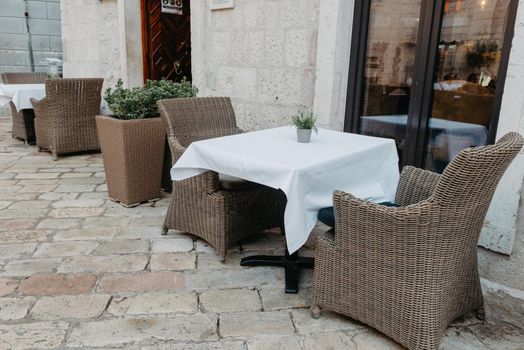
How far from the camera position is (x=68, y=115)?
5109 millimetres

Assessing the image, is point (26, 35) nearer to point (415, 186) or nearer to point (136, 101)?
point (136, 101)

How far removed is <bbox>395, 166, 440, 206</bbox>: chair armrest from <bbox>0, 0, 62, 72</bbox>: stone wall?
865cm

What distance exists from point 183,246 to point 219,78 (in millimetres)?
2068

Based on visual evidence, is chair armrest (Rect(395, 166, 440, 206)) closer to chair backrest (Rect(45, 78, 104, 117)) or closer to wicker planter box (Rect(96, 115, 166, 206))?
wicker planter box (Rect(96, 115, 166, 206))

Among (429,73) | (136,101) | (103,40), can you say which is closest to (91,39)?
(103,40)

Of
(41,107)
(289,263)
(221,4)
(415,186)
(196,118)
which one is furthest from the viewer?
(41,107)

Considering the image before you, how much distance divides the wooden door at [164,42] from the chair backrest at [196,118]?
126 inches

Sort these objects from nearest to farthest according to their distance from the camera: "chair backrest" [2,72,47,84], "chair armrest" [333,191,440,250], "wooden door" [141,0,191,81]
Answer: "chair armrest" [333,191,440,250], "wooden door" [141,0,191,81], "chair backrest" [2,72,47,84]

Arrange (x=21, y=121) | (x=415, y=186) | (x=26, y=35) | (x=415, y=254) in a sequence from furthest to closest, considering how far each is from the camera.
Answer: (x=26, y=35) < (x=21, y=121) < (x=415, y=186) < (x=415, y=254)

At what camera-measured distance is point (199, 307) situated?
222cm

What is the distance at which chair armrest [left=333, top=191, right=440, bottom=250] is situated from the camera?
67.4 inches

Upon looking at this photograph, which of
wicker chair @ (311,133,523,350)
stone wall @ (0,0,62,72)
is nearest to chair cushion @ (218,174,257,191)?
wicker chair @ (311,133,523,350)

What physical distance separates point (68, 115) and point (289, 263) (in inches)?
149

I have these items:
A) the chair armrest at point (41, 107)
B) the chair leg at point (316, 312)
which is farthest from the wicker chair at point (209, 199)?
the chair armrest at point (41, 107)
